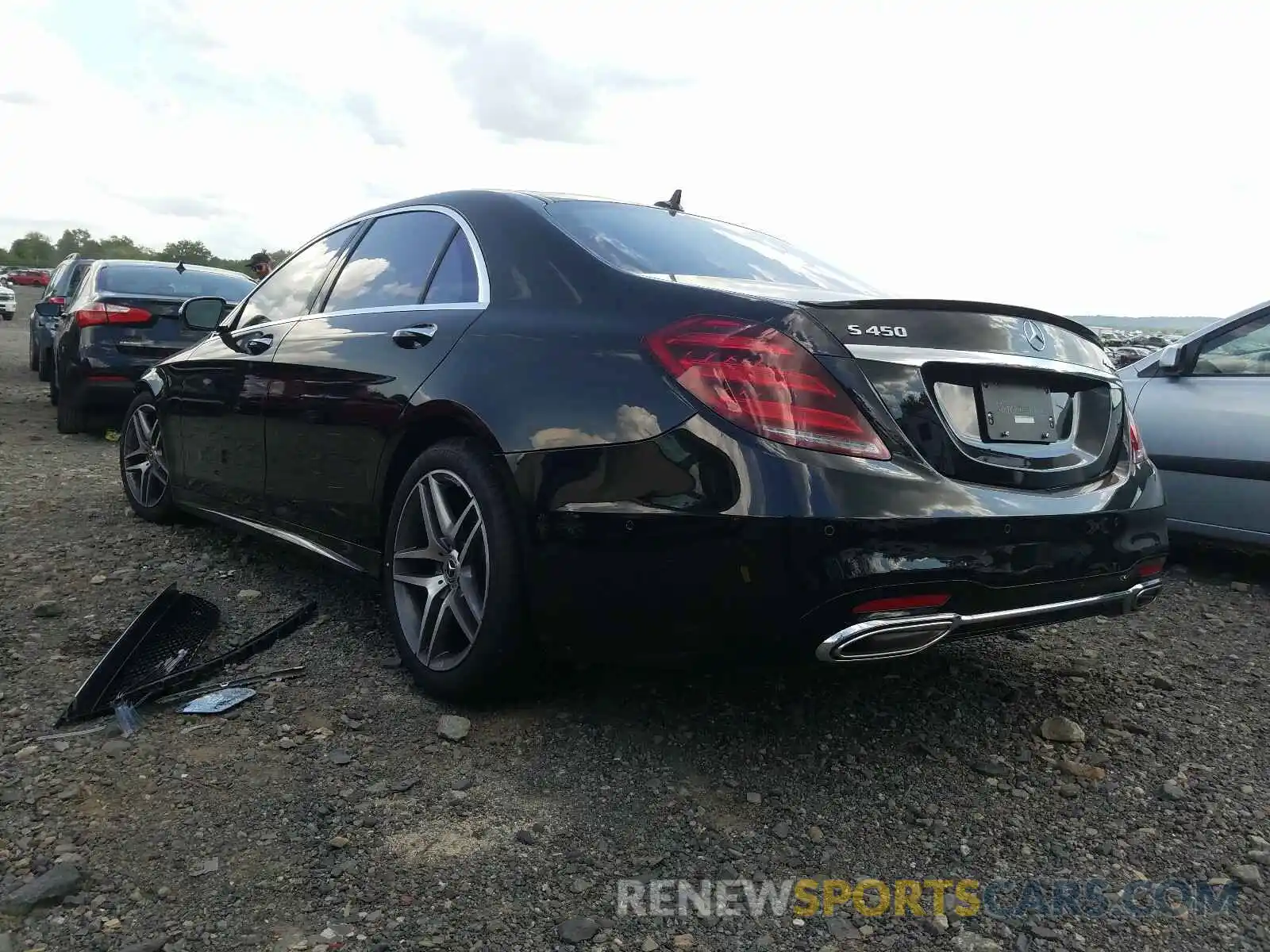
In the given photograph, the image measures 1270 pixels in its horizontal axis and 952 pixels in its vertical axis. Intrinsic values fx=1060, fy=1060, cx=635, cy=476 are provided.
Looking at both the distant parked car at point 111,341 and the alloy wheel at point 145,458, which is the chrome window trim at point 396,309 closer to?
the alloy wheel at point 145,458

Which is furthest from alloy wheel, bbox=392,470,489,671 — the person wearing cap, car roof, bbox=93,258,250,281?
the person wearing cap

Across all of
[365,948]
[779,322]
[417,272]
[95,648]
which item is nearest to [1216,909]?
[779,322]

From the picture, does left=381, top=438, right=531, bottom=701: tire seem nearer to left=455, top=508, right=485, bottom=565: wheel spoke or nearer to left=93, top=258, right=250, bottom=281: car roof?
left=455, top=508, right=485, bottom=565: wheel spoke

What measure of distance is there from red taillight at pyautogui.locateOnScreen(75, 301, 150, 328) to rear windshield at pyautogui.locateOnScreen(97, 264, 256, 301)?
10.7 inches

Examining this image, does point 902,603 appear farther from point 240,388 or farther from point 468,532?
point 240,388

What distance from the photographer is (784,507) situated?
223cm

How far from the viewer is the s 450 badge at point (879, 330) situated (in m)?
2.38

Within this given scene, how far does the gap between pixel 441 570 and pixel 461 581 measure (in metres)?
0.14

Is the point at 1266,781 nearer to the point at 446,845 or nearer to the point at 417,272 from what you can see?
the point at 446,845

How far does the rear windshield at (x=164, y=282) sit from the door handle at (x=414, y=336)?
18.9 feet

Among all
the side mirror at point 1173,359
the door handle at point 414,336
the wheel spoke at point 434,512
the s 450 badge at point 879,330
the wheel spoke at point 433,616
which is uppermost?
the s 450 badge at point 879,330

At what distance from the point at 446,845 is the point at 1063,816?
1417 mm

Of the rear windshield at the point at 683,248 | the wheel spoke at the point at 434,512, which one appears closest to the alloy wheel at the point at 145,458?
the wheel spoke at the point at 434,512

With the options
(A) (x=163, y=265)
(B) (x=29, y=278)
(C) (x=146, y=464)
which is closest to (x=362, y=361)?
(C) (x=146, y=464)
